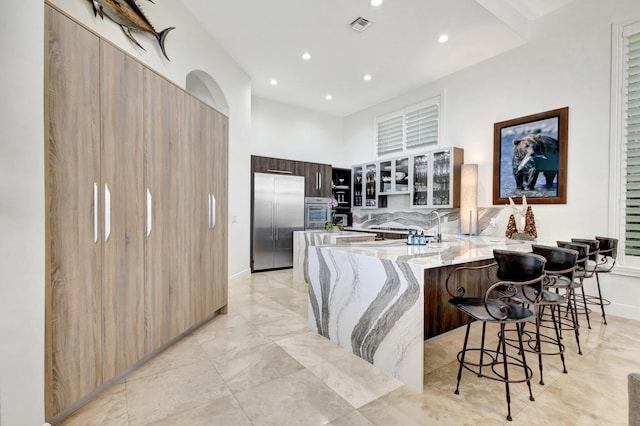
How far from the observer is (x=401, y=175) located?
19.3 ft

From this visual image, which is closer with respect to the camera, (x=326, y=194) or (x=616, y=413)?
(x=616, y=413)

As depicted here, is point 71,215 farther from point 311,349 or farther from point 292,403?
point 311,349

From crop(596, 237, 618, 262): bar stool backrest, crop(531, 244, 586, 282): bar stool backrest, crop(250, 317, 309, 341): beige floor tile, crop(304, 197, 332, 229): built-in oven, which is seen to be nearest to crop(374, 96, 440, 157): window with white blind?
crop(304, 197, 332, 229): built-in oven

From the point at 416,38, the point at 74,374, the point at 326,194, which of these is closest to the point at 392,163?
the point at 326,194

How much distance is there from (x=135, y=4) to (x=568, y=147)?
5.19 meters

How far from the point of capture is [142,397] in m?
1.90

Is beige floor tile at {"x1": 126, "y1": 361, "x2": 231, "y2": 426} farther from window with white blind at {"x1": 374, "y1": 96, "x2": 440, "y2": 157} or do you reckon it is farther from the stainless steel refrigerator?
window with white blind at {"x1": 374, "y1": 96, "x2": 440, "y2": 157}

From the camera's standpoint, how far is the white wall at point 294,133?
6.30m

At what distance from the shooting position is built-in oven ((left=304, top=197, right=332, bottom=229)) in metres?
6.46

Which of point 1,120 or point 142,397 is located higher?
point 1,120

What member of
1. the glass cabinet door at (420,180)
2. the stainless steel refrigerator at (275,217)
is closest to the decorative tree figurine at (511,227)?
the glass cabinet door at (420,180)

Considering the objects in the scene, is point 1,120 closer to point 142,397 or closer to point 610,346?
point 142,397

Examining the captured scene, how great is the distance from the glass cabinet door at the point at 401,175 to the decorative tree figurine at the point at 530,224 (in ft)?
6.87

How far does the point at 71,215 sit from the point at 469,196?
4.91m
